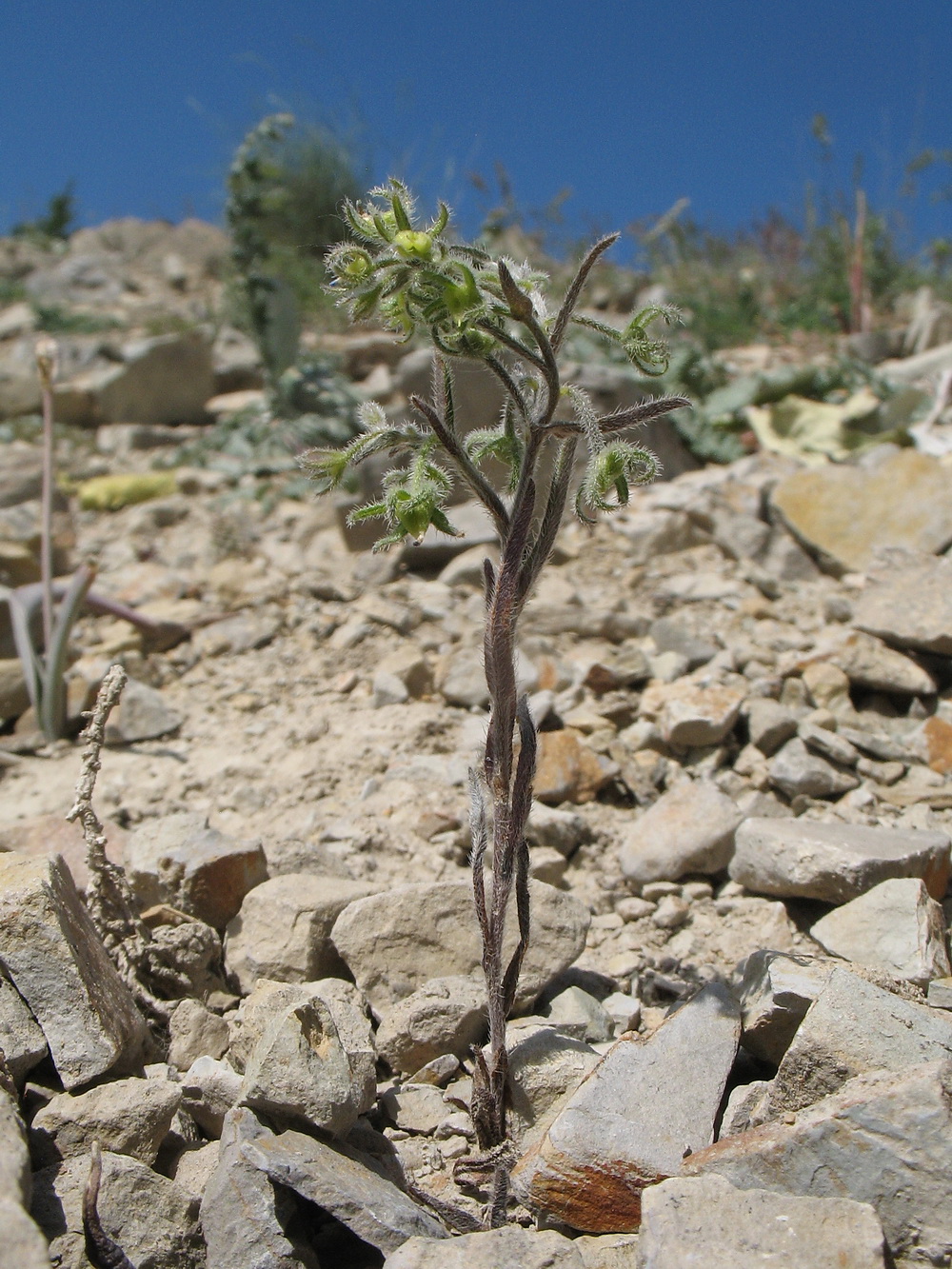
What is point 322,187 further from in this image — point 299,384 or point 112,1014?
point 112,1014

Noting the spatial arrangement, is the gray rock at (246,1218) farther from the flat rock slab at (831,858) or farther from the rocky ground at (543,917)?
the flat rock slab at (831,858)

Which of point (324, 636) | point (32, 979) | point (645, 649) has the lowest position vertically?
point (32, 979)

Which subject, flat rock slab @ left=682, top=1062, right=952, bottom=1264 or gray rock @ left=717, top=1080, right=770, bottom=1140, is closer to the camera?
flat rock slab @ left=682, top=1062, right=952, bottom=1264

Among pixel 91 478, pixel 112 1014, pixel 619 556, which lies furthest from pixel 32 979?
pixel 91 478

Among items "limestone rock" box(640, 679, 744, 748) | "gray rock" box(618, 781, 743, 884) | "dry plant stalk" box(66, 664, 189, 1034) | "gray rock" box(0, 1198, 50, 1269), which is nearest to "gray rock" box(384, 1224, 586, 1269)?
"gray rock" box(0, 1198, 50, 1269)

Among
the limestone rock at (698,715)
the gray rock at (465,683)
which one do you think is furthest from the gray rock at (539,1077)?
the gray rock at (465,683)

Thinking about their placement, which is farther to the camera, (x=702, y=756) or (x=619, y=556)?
(x=619, y=556)

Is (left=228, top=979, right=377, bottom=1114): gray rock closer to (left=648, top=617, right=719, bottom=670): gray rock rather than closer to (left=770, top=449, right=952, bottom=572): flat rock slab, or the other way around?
(left=648, top=617, right=719, bottom=670): gray rock
